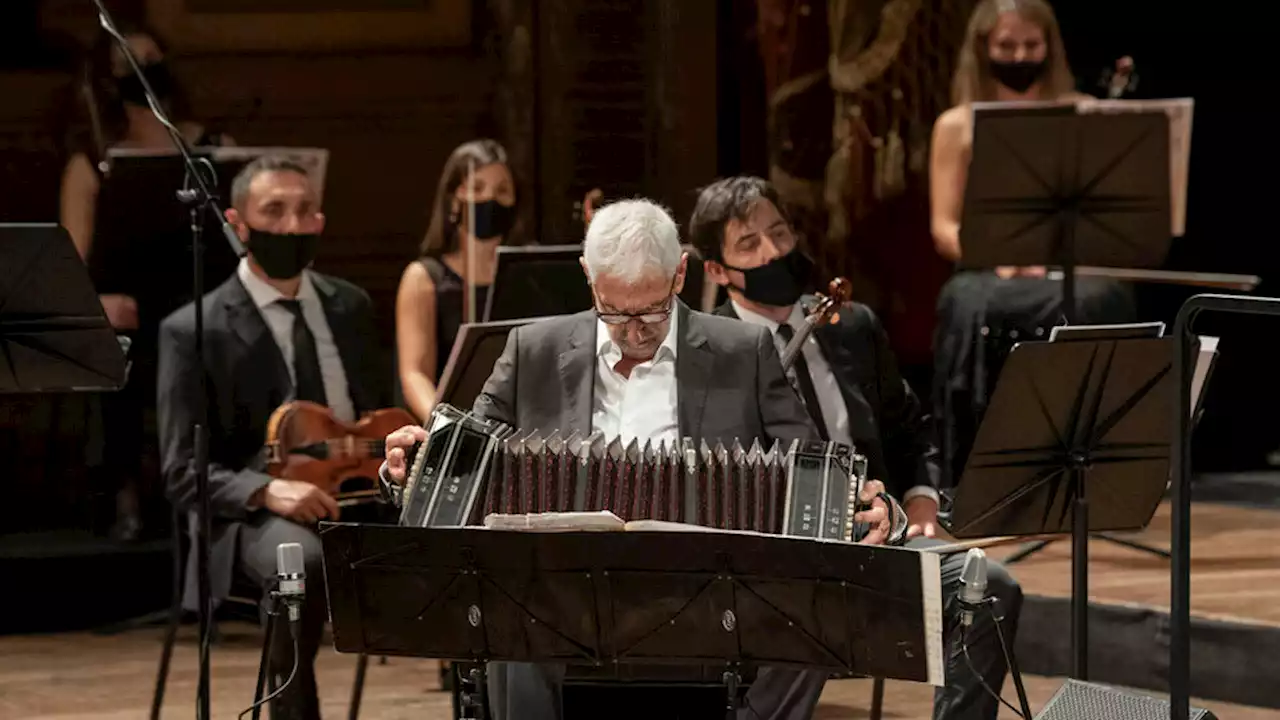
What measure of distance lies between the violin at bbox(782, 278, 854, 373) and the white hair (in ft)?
1.96

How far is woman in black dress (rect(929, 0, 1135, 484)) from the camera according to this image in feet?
20.2

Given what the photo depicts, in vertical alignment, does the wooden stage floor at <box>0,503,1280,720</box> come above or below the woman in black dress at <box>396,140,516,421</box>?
below

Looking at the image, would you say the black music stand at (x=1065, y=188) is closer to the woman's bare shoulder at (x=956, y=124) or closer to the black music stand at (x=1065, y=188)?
the black music stand at (x=1065, y=188)

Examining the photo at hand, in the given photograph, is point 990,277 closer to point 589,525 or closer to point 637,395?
point 637,395

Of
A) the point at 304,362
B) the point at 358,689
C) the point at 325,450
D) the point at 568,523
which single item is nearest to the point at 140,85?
the point at 304,362

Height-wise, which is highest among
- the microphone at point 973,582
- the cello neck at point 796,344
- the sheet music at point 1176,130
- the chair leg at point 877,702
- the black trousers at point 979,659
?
the sheet music at point 1176,130

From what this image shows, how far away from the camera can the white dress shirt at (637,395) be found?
402 centimetres

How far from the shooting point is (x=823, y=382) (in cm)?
466

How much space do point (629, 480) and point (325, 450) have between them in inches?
54.8

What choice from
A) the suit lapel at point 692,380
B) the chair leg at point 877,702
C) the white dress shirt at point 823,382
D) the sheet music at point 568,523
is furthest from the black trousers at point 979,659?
the sheet music at point 568,523

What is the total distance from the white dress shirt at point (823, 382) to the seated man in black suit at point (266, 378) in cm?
109

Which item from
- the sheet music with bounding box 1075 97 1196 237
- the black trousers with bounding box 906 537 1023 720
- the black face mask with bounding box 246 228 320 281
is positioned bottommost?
the black trousers with bounding box 906 537 1023 720

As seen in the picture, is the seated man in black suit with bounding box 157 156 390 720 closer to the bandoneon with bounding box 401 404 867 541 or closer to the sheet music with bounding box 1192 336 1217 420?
the bandoneon with bounding box 401 404 867 541

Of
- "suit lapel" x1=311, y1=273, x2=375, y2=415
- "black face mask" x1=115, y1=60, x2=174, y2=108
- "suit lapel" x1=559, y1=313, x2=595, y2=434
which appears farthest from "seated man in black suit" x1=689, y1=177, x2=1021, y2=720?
"black face mask" x1=115, y1=60, x2=174, y2=108
